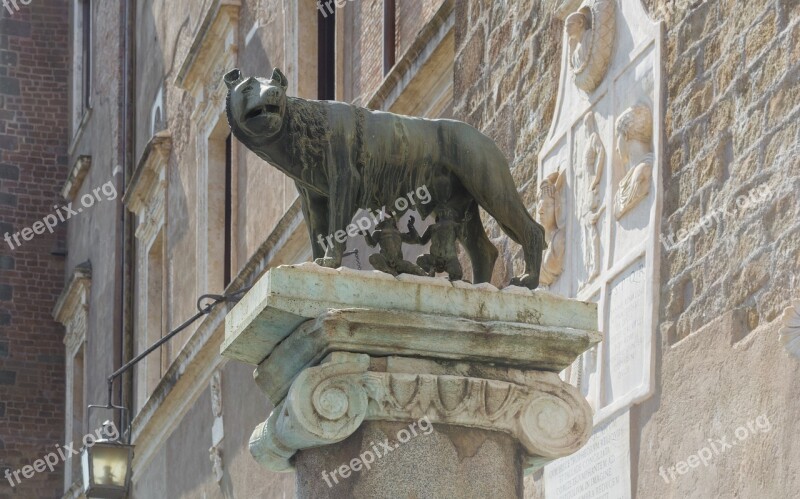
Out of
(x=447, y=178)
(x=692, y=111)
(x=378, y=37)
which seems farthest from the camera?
(x=378, y=37)

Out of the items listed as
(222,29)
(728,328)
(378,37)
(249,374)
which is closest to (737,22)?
(728,328)

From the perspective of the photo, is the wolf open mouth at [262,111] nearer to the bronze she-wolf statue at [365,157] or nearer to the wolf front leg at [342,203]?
the bronze she-wolf statue at [365,157]

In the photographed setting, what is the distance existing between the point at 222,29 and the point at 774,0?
11.7 meters

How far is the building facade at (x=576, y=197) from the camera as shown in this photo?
25.0 ft

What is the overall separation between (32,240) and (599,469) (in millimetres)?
19529

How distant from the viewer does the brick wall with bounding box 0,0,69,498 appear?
26.4 metres

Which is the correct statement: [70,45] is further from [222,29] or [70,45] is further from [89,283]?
[222,29]

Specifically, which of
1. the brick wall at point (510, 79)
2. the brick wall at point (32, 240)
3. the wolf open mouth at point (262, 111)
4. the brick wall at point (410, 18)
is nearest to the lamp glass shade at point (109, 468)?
the brick wall at point (410, 18)

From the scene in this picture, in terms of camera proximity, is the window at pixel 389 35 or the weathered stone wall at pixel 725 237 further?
the window at pixel 389 35

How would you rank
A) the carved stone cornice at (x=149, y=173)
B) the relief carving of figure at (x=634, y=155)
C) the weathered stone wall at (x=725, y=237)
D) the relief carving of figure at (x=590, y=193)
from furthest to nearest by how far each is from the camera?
the carved stone cornice at (x=149, y=173), the relief carving of figure at (x=590, y=193), the relief carving of figure at (x=634, y=155), the weathered stone wall at (x=725, y=237)

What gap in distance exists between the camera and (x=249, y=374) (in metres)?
16.1

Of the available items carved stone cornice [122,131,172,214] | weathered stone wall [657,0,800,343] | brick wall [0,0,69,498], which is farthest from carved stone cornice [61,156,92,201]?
weathered stone wall [657,0,800,343]

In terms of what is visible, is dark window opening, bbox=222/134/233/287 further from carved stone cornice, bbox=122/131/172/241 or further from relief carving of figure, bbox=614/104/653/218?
relief carving of figure, bbox=614/104/653/218

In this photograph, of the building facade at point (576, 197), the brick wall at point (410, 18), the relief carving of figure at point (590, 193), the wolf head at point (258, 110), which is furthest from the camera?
the brick wall at point (410, 18)
